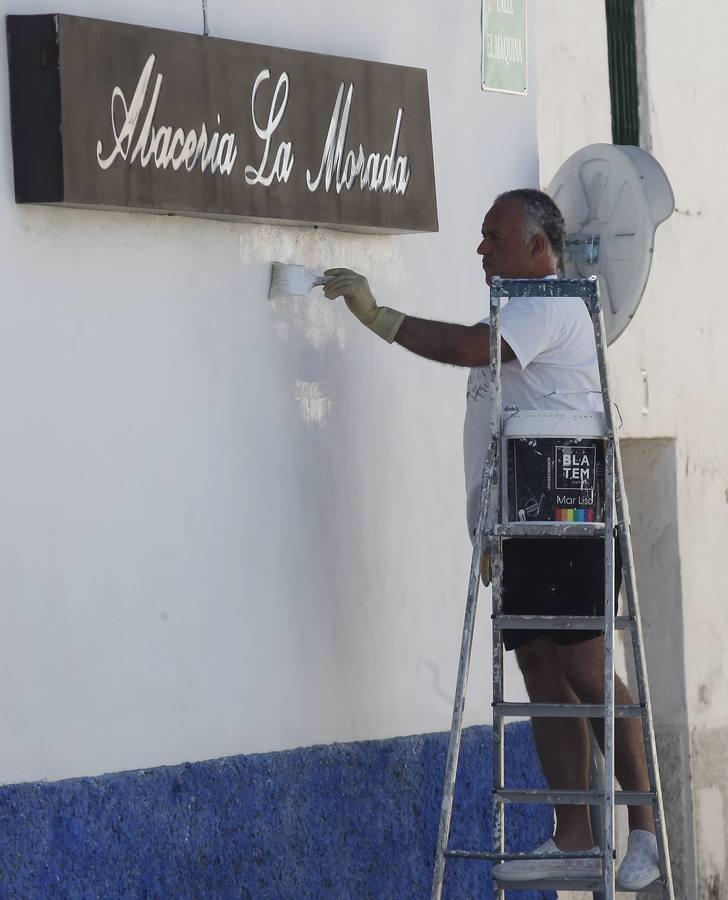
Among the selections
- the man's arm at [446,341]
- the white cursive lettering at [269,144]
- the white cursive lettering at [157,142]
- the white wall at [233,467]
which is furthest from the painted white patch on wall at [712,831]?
the white cursive lettering at [157,142]

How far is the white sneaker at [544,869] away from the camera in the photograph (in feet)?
15.4

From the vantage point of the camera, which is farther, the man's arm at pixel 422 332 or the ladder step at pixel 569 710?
the man's arm at pixel 422 332

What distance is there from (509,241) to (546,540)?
0.83 m

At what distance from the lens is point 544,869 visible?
472 centimetres

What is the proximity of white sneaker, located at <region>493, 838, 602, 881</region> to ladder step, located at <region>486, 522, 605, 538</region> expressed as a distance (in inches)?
31.5

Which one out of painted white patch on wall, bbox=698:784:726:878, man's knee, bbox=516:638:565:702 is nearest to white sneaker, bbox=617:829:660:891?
man's knee, bbox=516:638:565:702

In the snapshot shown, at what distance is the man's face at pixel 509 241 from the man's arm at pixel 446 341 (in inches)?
9.5

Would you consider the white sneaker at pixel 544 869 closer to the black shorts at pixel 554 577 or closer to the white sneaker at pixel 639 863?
the white sneaker at pixel 639 863

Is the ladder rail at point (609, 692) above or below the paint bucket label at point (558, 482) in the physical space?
below

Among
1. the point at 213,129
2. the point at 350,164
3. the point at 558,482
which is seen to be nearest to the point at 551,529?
the point at 558,482

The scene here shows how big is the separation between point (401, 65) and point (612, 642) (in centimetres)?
191

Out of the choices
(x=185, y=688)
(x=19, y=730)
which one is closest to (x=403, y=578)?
(x=185, y=688)

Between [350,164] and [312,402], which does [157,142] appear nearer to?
[350,164]

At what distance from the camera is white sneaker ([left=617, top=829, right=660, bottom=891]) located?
4785 mm
